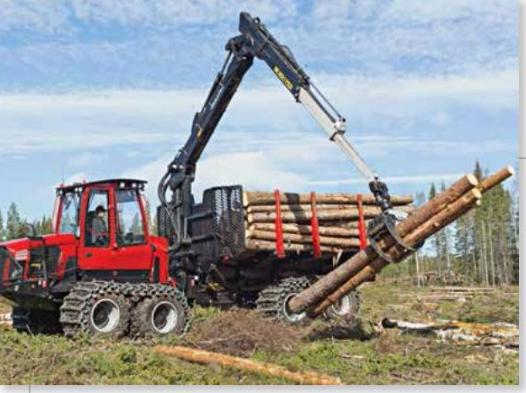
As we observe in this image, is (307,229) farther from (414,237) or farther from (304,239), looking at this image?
(414,237)

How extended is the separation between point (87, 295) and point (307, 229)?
4.43 metres

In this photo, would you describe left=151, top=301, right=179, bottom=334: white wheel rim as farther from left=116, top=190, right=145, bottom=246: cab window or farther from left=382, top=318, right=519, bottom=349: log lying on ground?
left=382, top=318, right=519, bottom=349: log lying on ground

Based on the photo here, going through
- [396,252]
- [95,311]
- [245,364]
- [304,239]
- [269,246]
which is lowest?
[245,364]

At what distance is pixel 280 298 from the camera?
46.4 feet

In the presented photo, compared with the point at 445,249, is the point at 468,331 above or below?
below

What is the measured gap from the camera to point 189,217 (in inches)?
611

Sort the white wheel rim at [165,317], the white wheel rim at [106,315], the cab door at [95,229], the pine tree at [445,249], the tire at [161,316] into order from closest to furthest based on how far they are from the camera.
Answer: the white wheel rim at [106,315]
the tire at [161,316]
the cab door at [95,229]
the white wheel rim at [165,317]
the pine tree at [445,249]

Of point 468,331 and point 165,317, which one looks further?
point 468,331

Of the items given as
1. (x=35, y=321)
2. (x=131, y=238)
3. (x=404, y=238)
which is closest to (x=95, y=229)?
(x=131, y=238)

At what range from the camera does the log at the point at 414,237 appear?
34.5 ft

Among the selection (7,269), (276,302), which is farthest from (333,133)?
(7,269)

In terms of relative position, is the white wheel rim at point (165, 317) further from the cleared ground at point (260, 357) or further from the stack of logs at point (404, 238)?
the stack of logs at point (404, 238)

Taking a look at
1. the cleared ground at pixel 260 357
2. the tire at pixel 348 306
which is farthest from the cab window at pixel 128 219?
the tire at pixel 348 306

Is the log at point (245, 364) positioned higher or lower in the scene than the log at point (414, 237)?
lower
